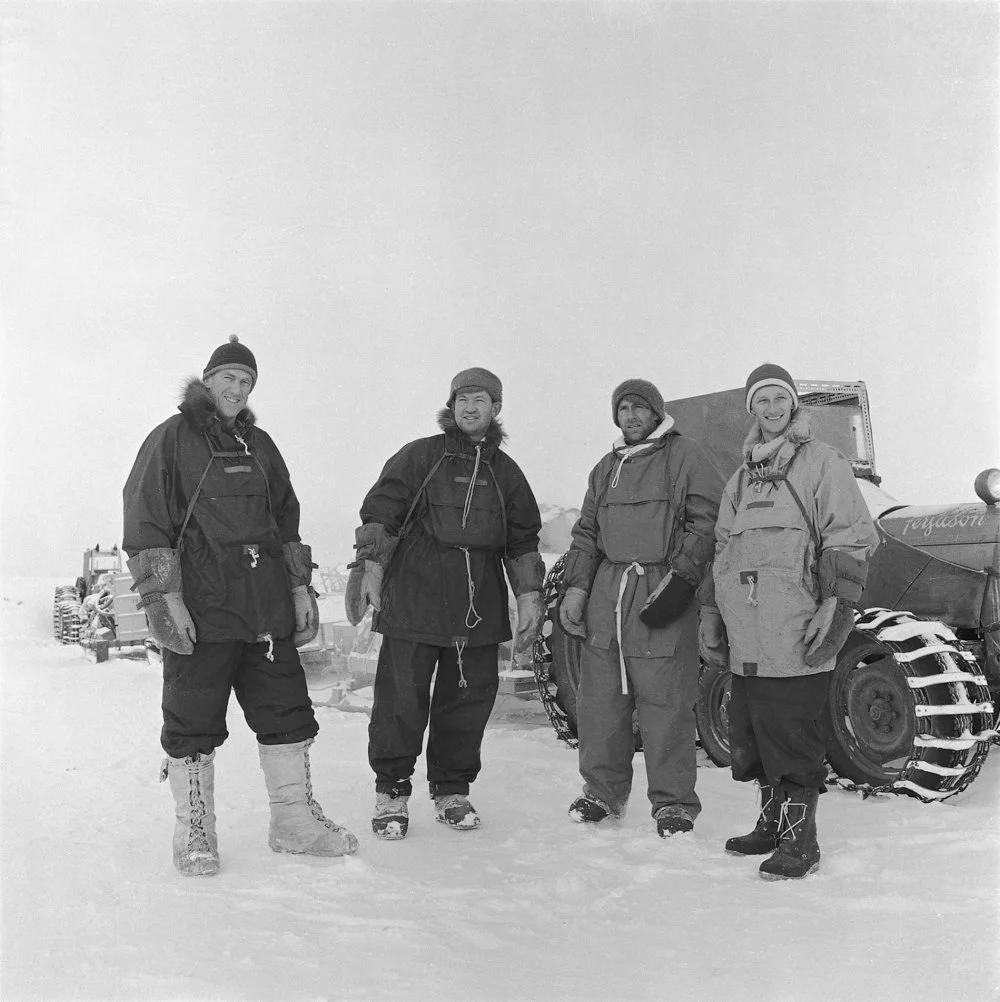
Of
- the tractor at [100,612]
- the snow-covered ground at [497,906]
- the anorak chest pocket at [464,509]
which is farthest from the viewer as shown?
the tractor at [100,612]

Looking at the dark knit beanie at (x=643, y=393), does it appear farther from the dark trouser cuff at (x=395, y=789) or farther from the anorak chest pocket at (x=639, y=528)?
the dark trouser cuff at (x=395, y=789)

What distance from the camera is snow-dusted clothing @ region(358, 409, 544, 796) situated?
3.90 metres

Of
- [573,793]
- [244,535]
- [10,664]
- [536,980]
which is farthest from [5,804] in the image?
[10,664]

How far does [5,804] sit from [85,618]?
13.2 m

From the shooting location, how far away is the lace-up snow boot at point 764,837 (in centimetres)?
338

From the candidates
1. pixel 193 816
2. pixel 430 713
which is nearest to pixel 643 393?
pixel 430 713

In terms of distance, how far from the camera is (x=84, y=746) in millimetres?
5402

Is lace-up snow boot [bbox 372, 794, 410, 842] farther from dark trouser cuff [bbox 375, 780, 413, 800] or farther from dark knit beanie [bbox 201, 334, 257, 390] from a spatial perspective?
dark knit beanie [bbox 201, 334, 257, 390]

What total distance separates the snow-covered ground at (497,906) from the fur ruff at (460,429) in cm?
165

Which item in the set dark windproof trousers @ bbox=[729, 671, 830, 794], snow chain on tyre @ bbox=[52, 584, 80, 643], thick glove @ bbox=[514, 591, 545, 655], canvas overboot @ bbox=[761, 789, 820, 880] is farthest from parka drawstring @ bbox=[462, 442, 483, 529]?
snow chain on tyre @ bbox=[52, 584, 80, 643]

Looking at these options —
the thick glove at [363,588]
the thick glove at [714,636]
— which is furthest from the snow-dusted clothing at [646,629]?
the thick glove at [363,588]

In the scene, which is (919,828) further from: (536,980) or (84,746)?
(84,746)

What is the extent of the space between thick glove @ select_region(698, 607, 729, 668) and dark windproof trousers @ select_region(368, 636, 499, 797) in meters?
0.95

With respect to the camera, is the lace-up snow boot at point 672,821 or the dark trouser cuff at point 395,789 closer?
the lace-up snow boot at point 672,821
